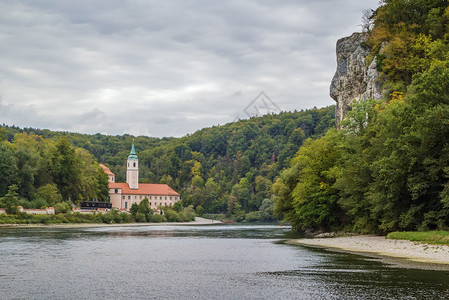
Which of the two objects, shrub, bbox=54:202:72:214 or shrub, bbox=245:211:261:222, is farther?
shrub, bbox=245:211:261:222

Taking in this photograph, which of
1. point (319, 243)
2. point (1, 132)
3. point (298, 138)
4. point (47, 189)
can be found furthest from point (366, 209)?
point (298, 138)

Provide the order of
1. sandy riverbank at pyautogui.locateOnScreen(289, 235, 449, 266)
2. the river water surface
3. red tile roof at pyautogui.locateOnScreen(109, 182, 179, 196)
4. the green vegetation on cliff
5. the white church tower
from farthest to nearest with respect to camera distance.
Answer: the white church tower
red tile roof at pyautogui.locateOnScreen(109, 182, 179, 196)
the green vegetation on cliff
sandy riverbank at pyautogui.locateOnScreen(289, 235, 449, 266)
the river water surface

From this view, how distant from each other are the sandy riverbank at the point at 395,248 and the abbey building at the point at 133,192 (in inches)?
4497

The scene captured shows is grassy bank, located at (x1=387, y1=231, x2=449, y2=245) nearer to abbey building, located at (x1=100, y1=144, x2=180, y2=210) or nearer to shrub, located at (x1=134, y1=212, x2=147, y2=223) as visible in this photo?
shrub, located at (x1=134, y1=212, x2=147, y2=223)

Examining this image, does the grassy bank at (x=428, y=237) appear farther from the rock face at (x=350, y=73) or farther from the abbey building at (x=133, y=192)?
the abbey building at (x=133, y=192)

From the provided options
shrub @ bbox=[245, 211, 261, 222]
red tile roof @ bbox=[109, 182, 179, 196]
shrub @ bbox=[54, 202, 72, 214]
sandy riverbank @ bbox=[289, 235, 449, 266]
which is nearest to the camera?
sandy riverbank @ bbox=[289, 235, 449, 266]

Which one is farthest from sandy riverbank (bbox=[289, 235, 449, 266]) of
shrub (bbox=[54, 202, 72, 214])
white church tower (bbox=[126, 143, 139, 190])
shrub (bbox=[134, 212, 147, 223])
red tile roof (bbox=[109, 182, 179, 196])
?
white church tower (bbox=[126, 143, 139, 190])

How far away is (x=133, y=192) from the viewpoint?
155m

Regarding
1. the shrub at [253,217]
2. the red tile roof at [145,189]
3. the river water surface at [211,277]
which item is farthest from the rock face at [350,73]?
the red tile roof at [145,189]

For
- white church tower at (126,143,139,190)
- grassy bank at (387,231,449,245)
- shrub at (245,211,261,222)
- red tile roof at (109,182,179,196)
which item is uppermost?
white church tower at (126,143,139,190)

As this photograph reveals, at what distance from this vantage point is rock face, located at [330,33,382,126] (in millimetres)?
64438

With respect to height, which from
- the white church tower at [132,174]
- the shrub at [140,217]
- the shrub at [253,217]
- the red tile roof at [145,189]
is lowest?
the shrub at [253,217]

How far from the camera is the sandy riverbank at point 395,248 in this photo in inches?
1052

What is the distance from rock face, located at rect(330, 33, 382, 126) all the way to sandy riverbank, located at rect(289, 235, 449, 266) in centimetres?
2572
